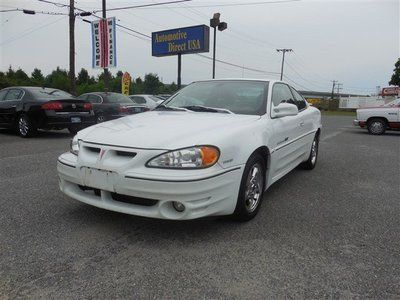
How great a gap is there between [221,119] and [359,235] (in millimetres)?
1660

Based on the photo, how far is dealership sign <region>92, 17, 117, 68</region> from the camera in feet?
63.0

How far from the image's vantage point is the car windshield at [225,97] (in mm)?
4138

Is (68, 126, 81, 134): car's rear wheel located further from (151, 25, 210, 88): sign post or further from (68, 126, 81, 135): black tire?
(151, 25, 210, 88): sign post

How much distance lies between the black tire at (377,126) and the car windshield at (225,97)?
1077cm

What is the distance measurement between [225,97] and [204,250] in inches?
79.2

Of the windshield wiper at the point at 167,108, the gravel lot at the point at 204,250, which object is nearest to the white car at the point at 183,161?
the windshield wiper at the point at 167,108

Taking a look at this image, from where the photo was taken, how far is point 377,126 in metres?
13.7

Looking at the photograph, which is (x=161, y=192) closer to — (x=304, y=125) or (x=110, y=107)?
(x=304, y=125)

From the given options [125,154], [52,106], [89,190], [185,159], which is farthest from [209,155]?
[52,106]

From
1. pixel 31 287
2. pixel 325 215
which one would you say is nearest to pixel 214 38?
pixel 325 215

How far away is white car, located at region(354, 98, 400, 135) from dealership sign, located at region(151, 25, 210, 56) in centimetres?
1117

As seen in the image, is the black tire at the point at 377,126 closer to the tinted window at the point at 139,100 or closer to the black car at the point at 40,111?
the tinted window at the point at 139,100

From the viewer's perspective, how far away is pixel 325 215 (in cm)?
A: 390

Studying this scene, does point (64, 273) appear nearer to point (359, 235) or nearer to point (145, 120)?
point (145, 120)
